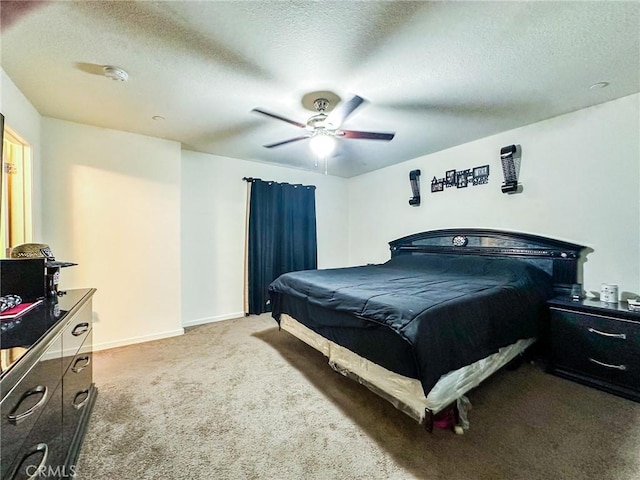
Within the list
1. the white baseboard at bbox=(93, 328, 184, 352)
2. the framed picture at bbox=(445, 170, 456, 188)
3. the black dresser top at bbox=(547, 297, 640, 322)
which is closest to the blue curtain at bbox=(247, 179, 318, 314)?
the white baseboard at bbox=(93, 328, 184, 352)

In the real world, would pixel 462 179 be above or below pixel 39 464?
above

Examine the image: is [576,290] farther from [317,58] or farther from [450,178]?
[317,58]

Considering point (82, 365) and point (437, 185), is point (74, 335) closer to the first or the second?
point (82, 365)

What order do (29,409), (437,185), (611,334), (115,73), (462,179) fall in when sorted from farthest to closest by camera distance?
1. (437,185)
2. (462,179)
3. (611,334)
4. (115,73)
5. (29,409)

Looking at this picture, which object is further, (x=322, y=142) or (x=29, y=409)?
(x=322, y=142)

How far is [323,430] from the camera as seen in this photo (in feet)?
5.74

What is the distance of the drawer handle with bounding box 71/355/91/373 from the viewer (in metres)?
1.52

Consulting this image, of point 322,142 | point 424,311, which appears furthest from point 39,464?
point 322,142

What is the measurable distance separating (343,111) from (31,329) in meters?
2.31

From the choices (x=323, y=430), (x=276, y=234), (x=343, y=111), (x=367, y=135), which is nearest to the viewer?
(x=323, y=430)

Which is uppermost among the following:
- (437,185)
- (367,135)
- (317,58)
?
(317,58)

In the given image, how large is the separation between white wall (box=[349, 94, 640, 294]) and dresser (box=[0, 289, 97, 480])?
401 cm

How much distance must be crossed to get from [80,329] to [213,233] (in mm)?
2555

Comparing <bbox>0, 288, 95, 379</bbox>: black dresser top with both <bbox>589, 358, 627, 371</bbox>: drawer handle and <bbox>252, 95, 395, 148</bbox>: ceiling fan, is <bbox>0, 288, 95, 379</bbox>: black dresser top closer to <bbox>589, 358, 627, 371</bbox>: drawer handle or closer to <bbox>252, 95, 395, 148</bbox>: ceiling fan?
<bbox>252, 95, 395, 148</bbox>: ceiling fan
